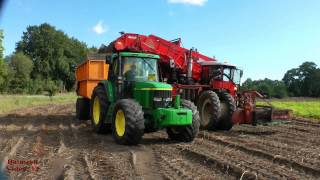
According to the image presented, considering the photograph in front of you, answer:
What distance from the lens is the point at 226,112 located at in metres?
14.0

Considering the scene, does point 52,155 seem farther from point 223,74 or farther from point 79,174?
point 223,74

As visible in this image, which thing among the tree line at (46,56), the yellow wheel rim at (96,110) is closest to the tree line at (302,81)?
the tree line at (46,56)

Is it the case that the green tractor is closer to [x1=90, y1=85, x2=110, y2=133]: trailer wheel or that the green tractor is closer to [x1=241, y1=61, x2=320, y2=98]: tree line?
[x1=90, y1=85, x2=110, y2=133]: trailer wheel

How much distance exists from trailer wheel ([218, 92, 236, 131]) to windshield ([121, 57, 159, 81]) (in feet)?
11.0

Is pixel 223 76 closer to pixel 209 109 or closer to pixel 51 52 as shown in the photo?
pixel 209 109

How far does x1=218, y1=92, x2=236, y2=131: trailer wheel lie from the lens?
13891 millimetres

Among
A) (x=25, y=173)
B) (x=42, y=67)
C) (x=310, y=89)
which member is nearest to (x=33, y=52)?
(x=42, y=67)

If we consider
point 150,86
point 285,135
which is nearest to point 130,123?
point 150,86

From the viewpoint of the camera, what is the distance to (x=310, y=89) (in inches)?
3091

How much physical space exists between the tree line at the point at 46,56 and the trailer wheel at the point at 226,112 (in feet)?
194

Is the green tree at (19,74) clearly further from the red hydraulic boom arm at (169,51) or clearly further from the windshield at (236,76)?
the windshield at (236,76)

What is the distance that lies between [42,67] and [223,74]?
6936 centimetres

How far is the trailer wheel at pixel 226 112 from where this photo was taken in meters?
13.9

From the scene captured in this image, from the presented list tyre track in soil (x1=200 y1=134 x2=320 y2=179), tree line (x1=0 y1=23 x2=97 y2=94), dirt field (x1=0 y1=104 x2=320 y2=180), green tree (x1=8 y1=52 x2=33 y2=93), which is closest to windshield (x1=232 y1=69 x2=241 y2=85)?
dirt field (x1=0 y1=104 x2=320 y2=180)
